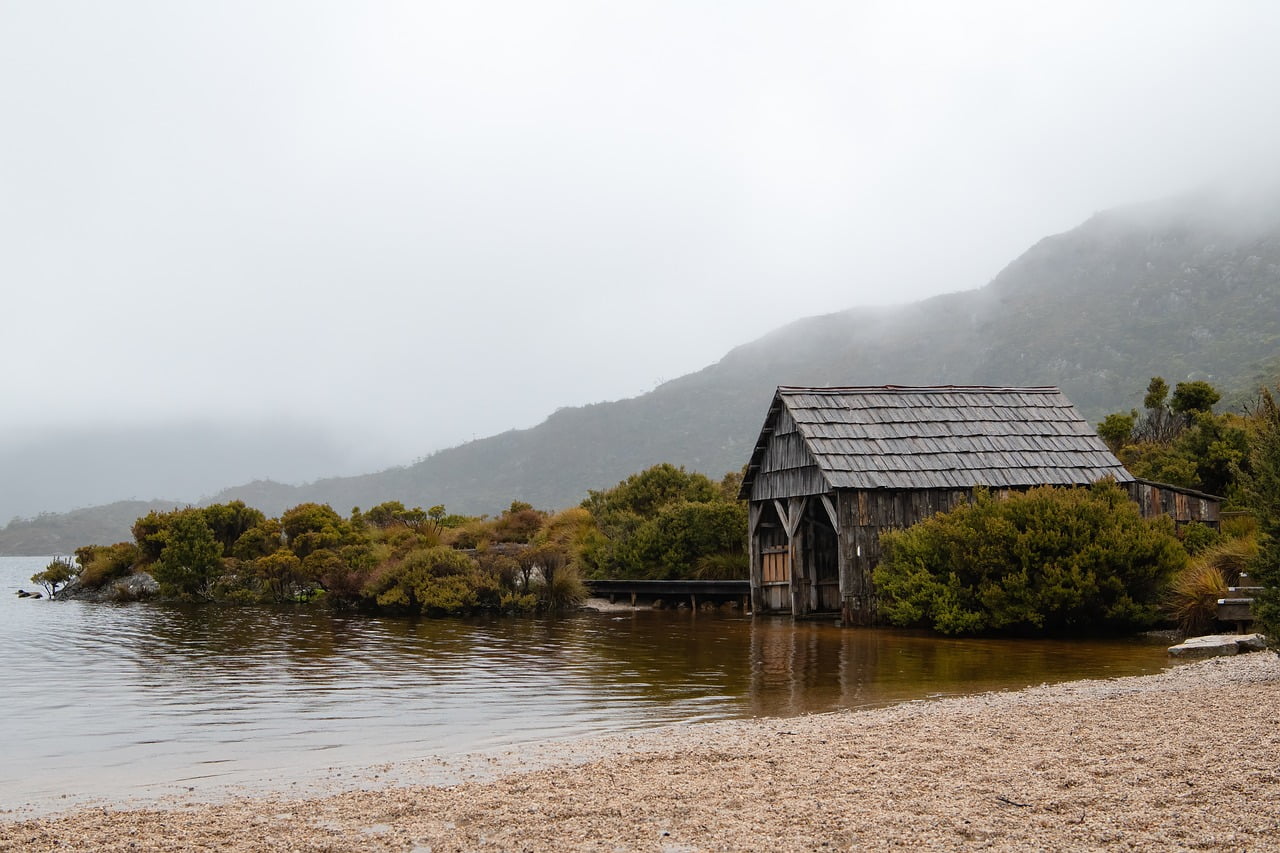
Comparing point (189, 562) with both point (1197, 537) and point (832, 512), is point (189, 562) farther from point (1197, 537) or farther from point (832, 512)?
point (1197, 537)

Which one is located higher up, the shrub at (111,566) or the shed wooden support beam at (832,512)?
the shed wooden support beam at (832,512)

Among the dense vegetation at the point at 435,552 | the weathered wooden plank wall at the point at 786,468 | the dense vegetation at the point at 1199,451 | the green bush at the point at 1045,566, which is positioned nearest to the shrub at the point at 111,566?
the dense vegetation at the point at 435,552

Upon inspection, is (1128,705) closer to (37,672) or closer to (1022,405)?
(37,672)

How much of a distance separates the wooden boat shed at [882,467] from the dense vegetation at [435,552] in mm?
4976

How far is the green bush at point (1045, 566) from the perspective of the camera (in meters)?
20.6

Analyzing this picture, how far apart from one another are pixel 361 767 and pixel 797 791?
4.21 m

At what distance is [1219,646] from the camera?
630 inches

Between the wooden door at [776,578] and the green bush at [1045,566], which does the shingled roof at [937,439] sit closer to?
the wooden door at [776,578]

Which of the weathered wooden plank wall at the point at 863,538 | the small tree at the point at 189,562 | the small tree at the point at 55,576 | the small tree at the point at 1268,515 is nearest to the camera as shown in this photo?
the small tree at the point at 1268,515

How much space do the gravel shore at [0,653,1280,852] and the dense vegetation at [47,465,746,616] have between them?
22800 mm

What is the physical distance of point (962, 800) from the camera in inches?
273

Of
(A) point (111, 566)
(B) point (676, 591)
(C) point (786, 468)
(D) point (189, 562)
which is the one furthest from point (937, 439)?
(A) point (111, 566)

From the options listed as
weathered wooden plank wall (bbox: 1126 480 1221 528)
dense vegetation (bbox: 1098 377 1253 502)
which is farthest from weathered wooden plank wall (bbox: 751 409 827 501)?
dense vegetation (bbox: 1098 377 1253 502)

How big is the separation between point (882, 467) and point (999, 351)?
92.3 meters
